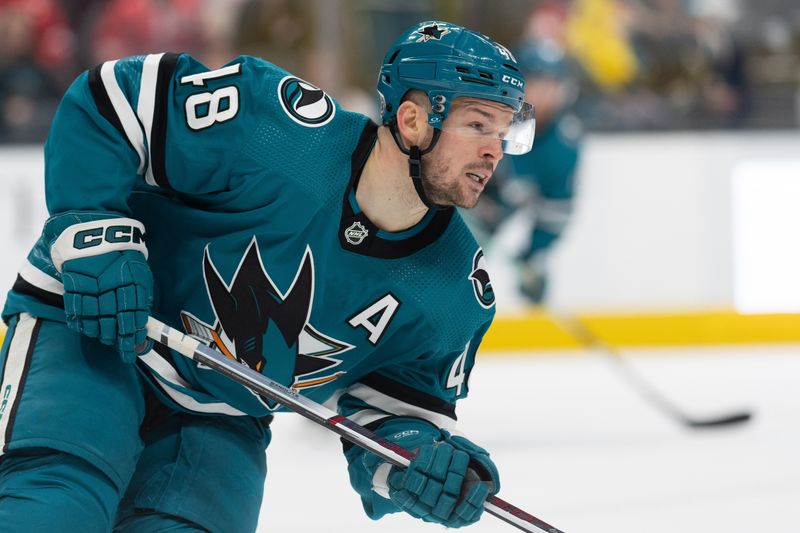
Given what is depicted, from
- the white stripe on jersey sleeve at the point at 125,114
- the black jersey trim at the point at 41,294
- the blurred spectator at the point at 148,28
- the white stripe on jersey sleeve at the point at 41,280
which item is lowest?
the black jersey trim at the point at 41,294

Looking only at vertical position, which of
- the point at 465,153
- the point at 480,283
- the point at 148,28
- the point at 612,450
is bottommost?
the point at 480,283

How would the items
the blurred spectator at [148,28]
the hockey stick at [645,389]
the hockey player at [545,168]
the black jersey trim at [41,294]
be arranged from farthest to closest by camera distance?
1. the blurred spectator at [148,28]
2. the hockey player at [545,168]
3. the hockey stick at [645,389]
4. the black jersey trim at [41,294]

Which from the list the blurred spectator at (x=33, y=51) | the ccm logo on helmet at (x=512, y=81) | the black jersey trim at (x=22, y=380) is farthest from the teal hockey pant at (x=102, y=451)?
the blurred spectator at (x=33, y=51)

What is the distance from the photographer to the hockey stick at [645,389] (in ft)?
12.5

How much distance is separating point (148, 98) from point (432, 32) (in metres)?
0.47

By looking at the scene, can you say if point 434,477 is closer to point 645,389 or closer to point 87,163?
point 87,163

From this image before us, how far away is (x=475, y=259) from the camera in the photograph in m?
1.75

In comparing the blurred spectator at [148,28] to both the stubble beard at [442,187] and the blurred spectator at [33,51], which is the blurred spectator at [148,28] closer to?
the blurred spectator at [33,51]

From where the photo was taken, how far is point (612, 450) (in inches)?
137

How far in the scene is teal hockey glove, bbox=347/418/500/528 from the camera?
1.57 m

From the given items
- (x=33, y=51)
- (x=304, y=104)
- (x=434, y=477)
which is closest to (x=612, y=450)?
(x=434, y=477)

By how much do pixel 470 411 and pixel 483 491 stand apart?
8.07 ft

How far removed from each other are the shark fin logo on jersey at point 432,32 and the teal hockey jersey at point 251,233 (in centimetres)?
17

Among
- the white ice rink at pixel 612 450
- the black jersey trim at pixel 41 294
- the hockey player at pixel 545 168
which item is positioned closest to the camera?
the black jersey trim at pixel 41 294
